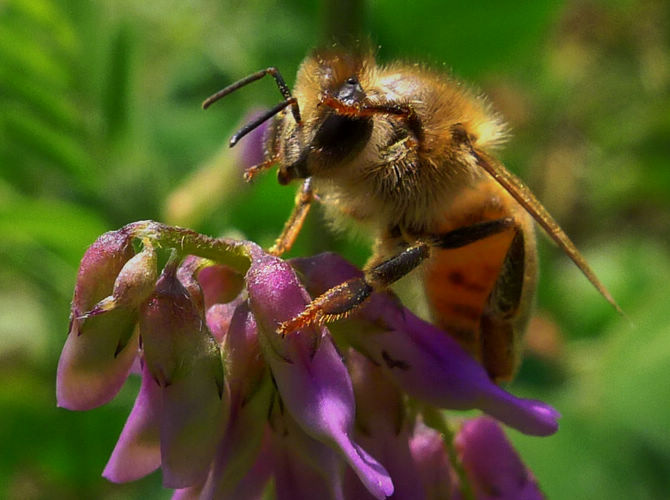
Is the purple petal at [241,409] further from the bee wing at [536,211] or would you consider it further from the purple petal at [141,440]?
the bee wing at [536,211]

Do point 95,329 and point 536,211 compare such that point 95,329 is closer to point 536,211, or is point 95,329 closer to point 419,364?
point 419,364

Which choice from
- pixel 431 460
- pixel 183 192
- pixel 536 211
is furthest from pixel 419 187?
pixel 183 192

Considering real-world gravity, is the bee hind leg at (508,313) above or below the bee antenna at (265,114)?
below

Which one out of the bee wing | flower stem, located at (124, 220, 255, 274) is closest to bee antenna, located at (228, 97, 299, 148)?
flower stem, located at (124, 220, 255, 274)

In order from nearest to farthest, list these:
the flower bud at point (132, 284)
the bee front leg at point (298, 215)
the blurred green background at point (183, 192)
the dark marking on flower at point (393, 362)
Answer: the flower bud at point (132, 284) → the dark marking on flower at point (393, 362) → the bee front leg at point (298, 215) → the blurred green background at point (183, 192)

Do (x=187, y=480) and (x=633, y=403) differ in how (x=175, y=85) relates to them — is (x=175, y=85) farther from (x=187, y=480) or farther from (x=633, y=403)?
(x=187, y=480)

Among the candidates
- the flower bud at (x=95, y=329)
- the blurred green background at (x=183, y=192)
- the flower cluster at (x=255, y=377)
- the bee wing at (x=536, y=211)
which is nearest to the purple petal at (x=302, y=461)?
the flower cluster at (x=255, y=377)

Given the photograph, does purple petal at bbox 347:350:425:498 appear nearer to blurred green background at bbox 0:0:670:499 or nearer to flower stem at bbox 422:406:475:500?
flower stem at bbox 422:406:475:500
